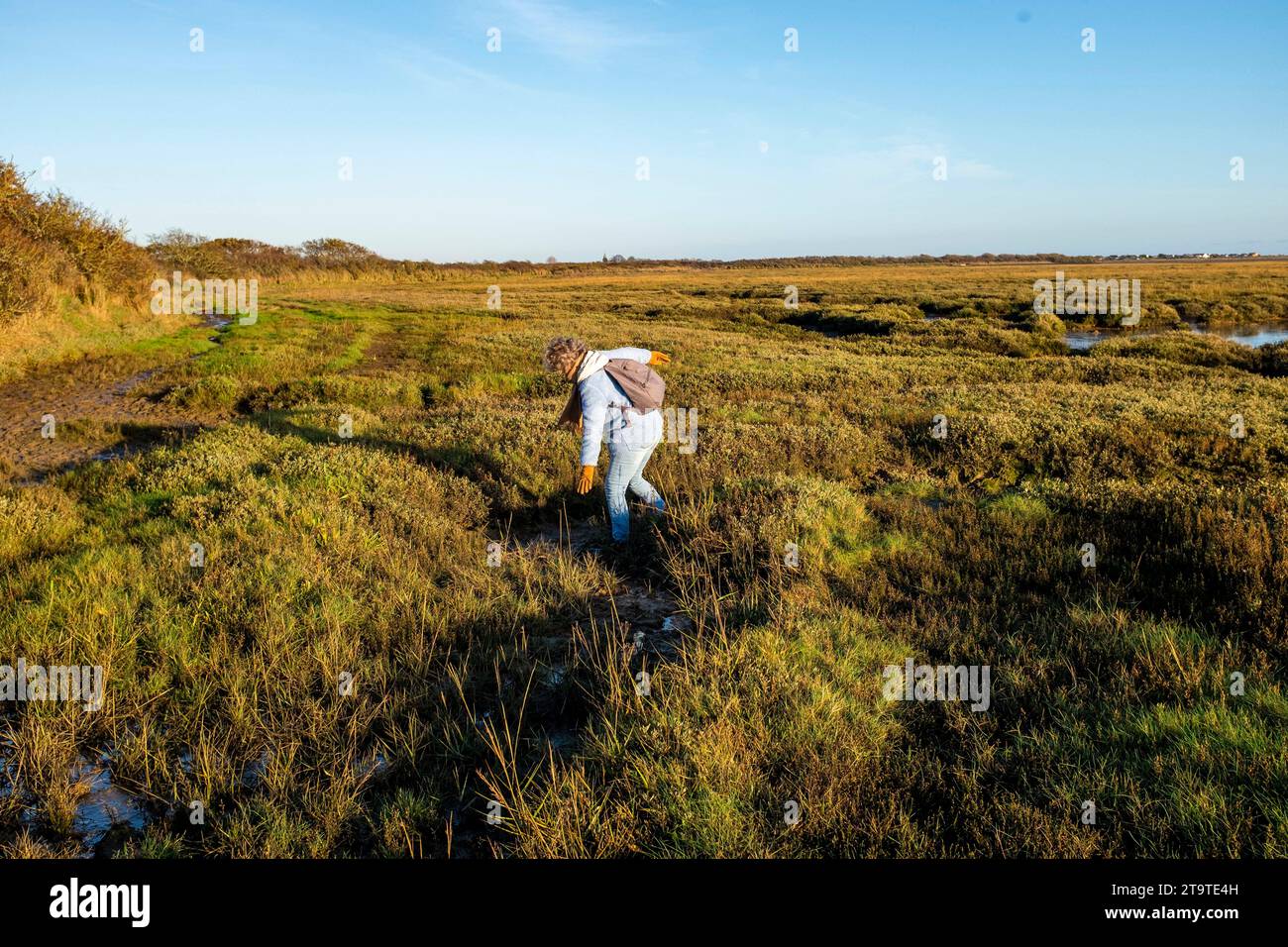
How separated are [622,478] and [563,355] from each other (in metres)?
1.39

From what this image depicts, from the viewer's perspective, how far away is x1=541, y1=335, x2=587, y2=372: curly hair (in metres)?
6.67

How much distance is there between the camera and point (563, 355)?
6.68m

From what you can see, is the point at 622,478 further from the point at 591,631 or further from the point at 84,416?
the point at 84,416

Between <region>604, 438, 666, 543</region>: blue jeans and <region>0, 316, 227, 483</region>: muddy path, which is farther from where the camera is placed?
<region>0, 316, 227, 483</region>: muddy path

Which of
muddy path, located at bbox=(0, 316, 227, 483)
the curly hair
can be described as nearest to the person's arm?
the curly hair

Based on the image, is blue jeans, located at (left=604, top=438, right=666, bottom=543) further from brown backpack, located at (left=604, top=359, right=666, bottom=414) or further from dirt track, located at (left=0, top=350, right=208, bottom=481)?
dirt track, located at (left=0, top=350, right=208, bottom=481)

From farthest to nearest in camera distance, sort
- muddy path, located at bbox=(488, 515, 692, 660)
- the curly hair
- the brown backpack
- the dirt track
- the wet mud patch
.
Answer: the dirt track
the brown backpack
the curly hair
muddy path, located at bbox=(488, 515, 692, 660)
the wet mud patch

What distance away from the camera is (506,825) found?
3402mm

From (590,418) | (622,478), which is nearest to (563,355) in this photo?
(590,418)

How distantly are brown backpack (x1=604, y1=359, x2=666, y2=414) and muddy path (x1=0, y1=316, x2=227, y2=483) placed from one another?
9.13 m

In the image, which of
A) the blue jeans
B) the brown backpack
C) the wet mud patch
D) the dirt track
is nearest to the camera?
the wet mud patch

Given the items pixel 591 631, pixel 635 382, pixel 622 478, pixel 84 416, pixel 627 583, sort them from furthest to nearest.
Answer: pixel 84 416
pixel 622 478
pixel 635 382
pixel 627 583
pixel 591 631

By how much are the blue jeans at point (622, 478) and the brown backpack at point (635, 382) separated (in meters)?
0.43
